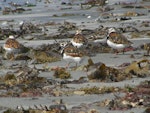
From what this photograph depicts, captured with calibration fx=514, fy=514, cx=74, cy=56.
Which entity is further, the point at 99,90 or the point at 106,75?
the point at 106,75

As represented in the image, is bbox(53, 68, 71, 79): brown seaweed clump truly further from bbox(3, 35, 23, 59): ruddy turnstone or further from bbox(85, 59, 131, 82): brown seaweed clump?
bbox(3, 35, 23, 59): ruddy turnstone

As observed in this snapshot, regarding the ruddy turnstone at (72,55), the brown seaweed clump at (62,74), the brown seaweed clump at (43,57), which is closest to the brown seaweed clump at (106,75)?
the brown seaweed clump at (62,74)

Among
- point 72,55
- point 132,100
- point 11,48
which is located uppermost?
point 132,100

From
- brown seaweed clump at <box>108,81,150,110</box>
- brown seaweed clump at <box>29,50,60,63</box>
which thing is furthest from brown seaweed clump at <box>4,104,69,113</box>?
brown seaweed clump at <box>29,50,60,63</box>

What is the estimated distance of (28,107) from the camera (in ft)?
20.2

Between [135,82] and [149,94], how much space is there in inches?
34.0

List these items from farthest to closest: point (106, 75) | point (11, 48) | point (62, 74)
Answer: point (11, 48) → point (62, 74) → point (106, 75)

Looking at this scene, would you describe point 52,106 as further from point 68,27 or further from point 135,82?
point 68,27

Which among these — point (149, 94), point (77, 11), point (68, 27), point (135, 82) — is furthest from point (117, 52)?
point (77, 11)

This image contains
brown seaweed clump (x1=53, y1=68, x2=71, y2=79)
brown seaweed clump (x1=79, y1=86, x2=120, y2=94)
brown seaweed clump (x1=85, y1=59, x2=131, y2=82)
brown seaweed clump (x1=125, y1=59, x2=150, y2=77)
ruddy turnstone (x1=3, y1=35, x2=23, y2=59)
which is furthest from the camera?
ruddy turnstone (x1=3, y1=35, x2=23, y2=59)

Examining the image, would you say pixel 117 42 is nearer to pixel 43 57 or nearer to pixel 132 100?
pixel 43 57

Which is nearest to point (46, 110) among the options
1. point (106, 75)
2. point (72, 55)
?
point (106, 75)

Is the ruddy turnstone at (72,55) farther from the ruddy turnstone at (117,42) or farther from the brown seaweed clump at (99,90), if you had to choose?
the brown seaweed clump at (99,90)

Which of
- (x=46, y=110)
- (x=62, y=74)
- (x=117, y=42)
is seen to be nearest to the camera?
(x=46, y=110)
